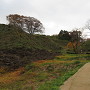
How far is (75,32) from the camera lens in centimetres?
5934

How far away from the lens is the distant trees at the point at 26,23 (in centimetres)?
7850

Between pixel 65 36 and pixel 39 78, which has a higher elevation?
pixel 65 36

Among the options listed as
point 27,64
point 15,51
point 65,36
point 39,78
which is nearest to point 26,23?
point 65,36

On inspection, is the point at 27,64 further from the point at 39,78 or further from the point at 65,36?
the point at 65,36

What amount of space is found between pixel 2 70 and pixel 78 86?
1308 cm

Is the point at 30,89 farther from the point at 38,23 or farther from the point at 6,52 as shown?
the point at 38,23

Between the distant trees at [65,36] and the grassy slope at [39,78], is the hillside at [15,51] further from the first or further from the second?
the distant trees at [65,36]

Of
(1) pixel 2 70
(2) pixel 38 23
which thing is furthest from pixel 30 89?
(2) pixel 38 23

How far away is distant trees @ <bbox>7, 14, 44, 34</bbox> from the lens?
78.5m

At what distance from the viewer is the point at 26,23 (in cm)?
8012

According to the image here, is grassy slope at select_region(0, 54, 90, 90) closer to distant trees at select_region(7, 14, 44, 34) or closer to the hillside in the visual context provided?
the hillside

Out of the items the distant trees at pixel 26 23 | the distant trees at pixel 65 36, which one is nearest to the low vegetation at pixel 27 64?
the distant trees at pixel 65 36

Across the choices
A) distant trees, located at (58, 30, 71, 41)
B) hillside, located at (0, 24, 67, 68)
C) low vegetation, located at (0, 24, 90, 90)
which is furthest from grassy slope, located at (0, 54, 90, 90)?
distant trees, located at (58, 30, 71, 41)

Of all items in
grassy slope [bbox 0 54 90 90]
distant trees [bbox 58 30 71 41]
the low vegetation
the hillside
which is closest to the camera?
grassy slope [bbox 0 54 90 90]
